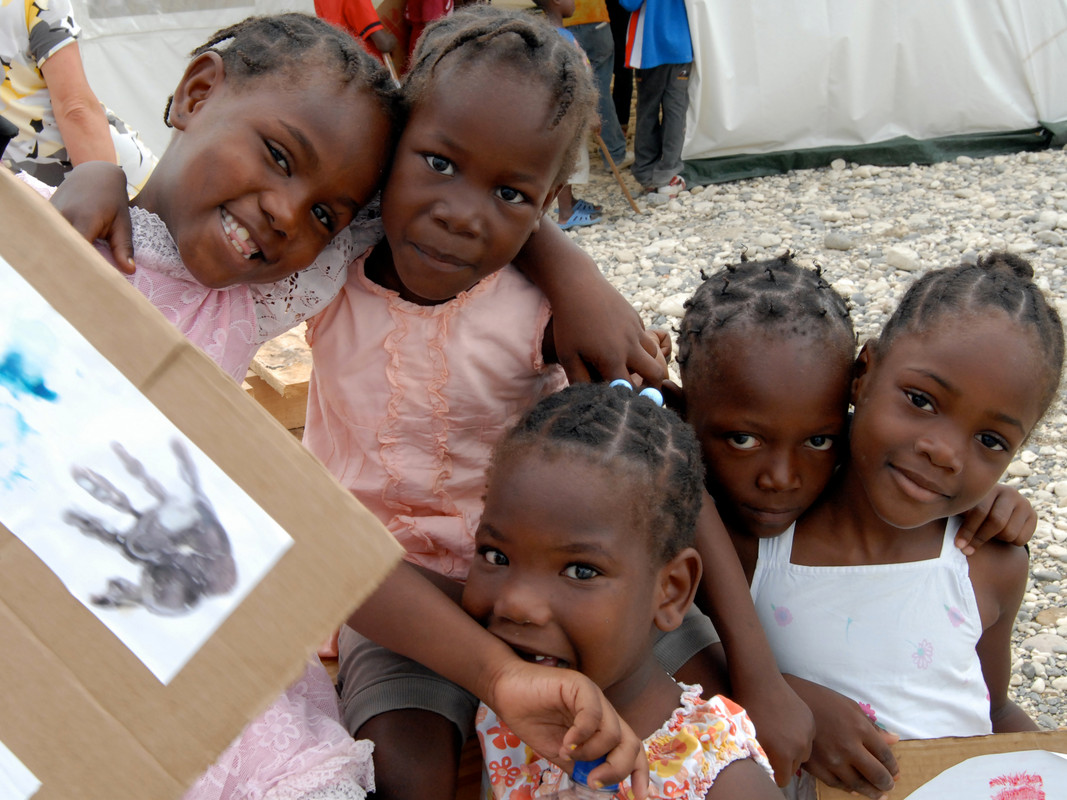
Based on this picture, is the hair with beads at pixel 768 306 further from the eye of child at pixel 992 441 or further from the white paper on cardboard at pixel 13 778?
the white paper on cardboard at pixel 13 778

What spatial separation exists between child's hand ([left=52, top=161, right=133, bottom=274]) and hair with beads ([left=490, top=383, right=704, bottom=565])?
0.69 meters

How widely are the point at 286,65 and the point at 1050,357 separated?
4.64 ft

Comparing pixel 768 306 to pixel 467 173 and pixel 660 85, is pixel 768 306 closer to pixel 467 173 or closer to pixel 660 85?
pixel 467 173

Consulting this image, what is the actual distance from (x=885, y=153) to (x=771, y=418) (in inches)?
231

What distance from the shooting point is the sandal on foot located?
20.8ft

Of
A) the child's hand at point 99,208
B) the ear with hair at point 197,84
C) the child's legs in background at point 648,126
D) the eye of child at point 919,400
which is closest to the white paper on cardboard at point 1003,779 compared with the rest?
the eye of child at point 919,400

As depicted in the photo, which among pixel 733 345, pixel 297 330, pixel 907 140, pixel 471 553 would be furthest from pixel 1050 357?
pixel 907 140

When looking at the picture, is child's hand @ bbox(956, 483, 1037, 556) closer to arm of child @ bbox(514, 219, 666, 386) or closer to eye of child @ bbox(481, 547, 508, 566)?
arm of child @ bbox(514, 219, 666, 386)

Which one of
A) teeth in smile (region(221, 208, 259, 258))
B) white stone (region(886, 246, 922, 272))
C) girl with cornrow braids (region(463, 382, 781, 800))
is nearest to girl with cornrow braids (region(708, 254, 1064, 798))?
girl with cornrow braids (region(463, 382, 781, 800))

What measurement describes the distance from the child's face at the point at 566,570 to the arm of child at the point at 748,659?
272 mm

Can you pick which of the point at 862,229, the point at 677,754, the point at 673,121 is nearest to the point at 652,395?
the point at 677,754

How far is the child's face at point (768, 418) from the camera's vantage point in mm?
1652

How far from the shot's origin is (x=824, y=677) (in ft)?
5.69

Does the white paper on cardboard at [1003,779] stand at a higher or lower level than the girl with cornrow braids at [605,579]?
lower
